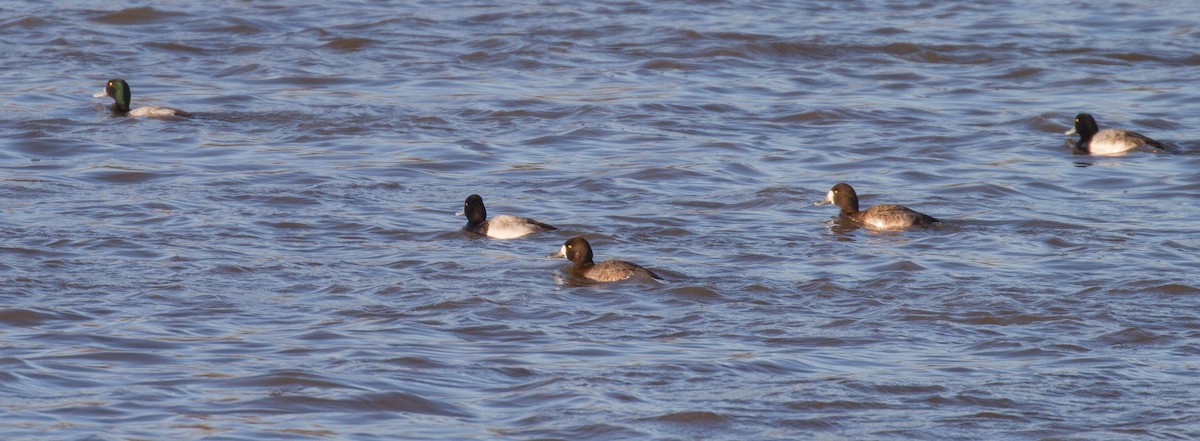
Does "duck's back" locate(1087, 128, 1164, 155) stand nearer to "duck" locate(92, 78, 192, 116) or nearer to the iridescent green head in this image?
"duck" locate(92, 78, 192, 116)

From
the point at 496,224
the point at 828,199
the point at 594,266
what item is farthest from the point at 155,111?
the point at 594,266

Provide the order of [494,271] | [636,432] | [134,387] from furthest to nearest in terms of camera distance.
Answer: [494,271]
[134,387]
[636,432]

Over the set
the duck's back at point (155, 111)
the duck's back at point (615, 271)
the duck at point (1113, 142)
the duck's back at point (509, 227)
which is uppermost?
the duck's back at point (615, 271)

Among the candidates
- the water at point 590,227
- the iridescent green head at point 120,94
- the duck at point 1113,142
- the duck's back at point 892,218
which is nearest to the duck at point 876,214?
the duck's back at point 892,218

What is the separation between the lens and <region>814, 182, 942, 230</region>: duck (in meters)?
14.1

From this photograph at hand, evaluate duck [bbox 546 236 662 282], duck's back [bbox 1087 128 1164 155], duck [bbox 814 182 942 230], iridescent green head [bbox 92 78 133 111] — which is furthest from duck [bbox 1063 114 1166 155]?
iridescent green head [bbox 92 78 133 111]

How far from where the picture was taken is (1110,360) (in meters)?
9.80

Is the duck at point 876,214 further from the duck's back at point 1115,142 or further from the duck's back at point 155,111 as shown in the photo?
the duck's back at point 155,111

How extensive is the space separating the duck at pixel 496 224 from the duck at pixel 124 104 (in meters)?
6.16

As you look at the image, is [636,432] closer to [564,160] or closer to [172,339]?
[172,339]

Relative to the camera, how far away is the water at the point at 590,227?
8969 mm

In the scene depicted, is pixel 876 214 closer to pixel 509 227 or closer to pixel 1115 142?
pixel 509 227

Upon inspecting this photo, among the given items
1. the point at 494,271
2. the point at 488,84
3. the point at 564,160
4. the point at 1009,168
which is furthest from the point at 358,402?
the point at 488,84

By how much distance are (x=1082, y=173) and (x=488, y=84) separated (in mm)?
7304
